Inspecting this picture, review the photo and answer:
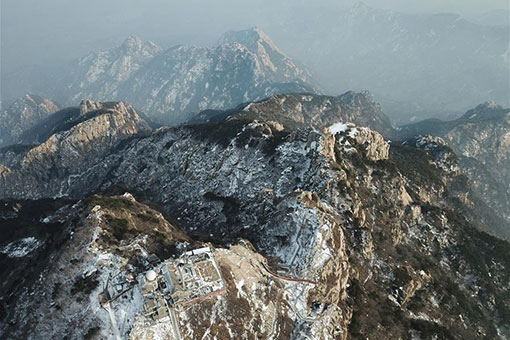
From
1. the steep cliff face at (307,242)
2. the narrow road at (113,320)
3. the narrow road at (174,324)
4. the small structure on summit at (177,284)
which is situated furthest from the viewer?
the steep cliff face at (307,242)

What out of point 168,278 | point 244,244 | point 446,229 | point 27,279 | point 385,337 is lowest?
point 446,229

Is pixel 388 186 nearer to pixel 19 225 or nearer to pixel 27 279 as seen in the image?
pixel 27 279

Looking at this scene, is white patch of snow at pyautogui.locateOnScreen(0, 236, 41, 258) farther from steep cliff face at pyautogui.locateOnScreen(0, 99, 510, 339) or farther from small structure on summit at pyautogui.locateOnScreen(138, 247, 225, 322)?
small structure on summit at pyautogui.locateOnScreen(138, 247, 225, 322)

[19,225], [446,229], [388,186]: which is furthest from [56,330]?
[446,229]

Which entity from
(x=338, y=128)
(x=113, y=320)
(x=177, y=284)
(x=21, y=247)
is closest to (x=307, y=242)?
(x=177, y=284)

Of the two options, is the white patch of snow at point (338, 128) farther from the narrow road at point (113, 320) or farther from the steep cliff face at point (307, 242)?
the narrow road at point (113, 320)

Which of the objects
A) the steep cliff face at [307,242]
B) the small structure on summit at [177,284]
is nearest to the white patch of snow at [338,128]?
the steep cliff face at [307,242]

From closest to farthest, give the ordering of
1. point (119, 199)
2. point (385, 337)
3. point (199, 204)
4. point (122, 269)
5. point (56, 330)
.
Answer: point (56, 330) → point (122, 269) → point (385, 337) → point (119, 199) → point (199, 204)

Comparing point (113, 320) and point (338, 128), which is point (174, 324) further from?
point (338, 128)
